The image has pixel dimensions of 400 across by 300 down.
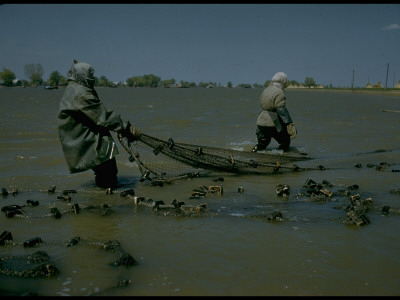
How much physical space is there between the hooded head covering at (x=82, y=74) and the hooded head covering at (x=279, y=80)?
Answer: 5.46 m

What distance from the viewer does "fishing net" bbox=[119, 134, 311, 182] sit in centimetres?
706

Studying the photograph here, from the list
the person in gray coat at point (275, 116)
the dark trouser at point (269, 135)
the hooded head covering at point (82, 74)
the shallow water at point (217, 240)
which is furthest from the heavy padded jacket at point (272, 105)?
the hooded head covering at point (82, 74)

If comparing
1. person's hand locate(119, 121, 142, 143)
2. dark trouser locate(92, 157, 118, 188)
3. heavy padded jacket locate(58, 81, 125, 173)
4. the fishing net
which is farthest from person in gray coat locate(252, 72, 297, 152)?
heavy padded jacket locate(58, 81, 125, 173)

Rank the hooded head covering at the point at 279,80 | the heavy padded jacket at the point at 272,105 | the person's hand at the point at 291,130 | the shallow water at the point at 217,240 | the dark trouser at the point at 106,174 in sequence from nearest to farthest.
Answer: the shallow water at the point at 217,240
the dark trouser at the point at 106,174
the heavy padded jacket at the point at 272,105
the person's hand at the point at 291,130
the hooded head covering at the point at 279,80

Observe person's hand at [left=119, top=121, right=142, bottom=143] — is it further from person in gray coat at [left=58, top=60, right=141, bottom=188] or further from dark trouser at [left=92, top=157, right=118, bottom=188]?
dark trouser at [left=92, top=157, right=118, bottom=188]

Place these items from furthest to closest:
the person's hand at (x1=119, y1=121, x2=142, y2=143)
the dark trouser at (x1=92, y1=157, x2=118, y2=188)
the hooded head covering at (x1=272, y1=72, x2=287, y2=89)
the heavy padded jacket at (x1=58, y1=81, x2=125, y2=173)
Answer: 1. the hooded head covering at (x1=272, y1=72, x2=287, y2=89)
2. the dark trouser at (x1=92, y1=157, x2=118, y2=188)
3. the person's hand at (x1=119, y1=121, x2=142, y2=143)
4. the heavy padded jacket at (x1=58, y1=81, x2=125, y2=173)

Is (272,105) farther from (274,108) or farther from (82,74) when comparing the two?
(82,74)

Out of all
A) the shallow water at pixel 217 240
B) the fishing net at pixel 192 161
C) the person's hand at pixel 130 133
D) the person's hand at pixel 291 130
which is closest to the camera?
the shallow water at pixel 217 240

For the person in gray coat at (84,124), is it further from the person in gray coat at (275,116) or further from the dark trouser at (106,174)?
the person in gray coat at (275,116)

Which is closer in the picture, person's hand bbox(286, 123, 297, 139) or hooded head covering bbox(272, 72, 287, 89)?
person's hand bbox(286, 123, 297, 139)

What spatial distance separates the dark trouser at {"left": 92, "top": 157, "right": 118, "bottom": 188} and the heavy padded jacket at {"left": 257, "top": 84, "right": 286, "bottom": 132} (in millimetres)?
4626

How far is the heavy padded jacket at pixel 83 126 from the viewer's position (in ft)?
19.6

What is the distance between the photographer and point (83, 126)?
239 inches

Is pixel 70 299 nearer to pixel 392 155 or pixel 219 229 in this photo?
pixel 219 229
